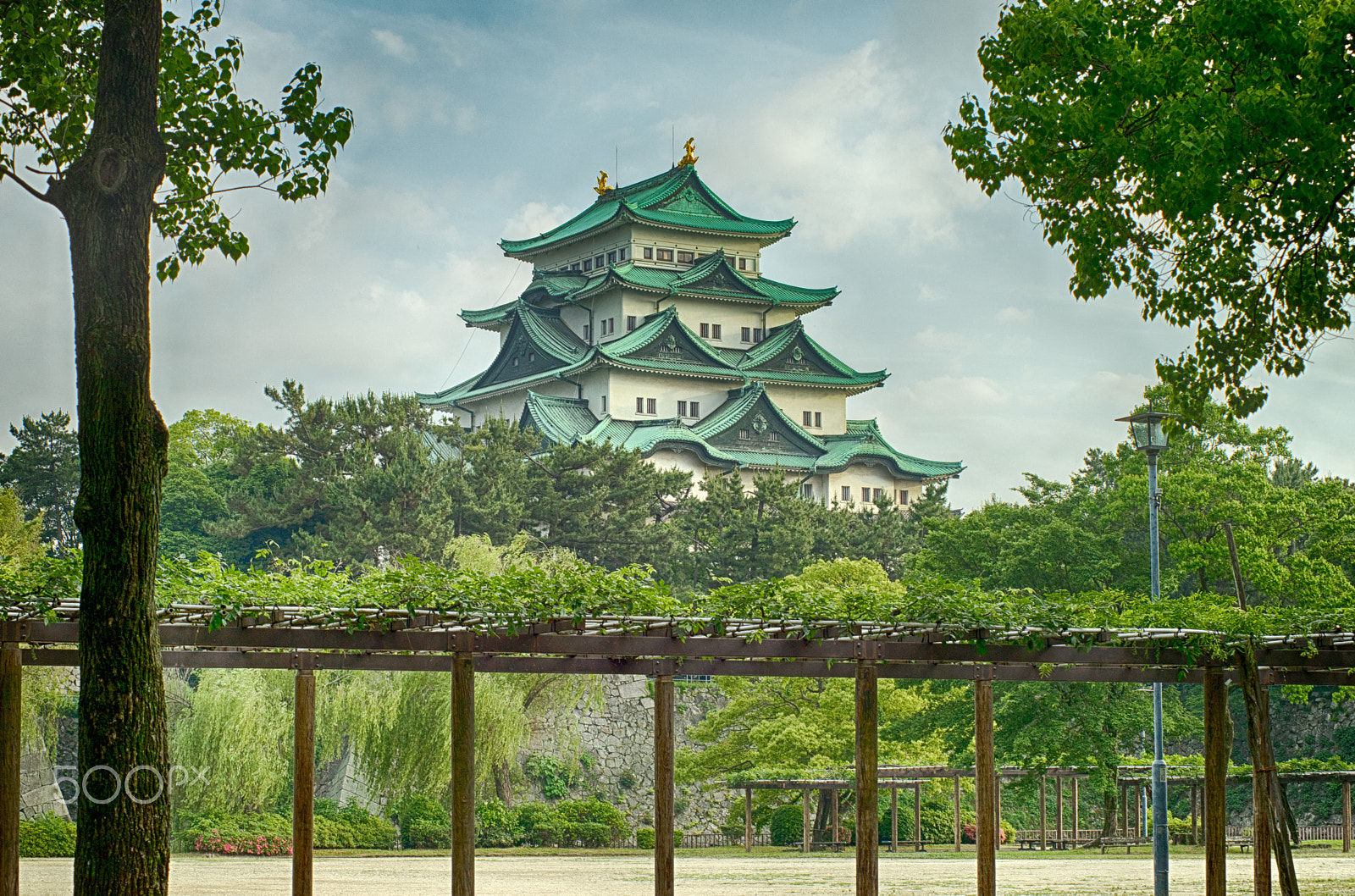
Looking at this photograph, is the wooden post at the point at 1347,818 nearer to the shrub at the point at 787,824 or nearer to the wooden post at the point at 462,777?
the shrub at the point at 787,824

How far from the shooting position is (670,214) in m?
51.7

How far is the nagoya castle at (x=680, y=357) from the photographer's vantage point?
1848 inches

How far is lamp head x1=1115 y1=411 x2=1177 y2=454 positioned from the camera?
15.9 m

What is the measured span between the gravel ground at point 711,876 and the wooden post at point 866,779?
743 centimetres

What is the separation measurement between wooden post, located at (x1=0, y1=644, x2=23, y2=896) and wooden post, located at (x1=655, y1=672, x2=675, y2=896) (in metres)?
4.34

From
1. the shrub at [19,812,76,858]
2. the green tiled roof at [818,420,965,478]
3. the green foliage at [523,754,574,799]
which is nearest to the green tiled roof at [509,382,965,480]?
the green tiled roof at [818,420,965,478]

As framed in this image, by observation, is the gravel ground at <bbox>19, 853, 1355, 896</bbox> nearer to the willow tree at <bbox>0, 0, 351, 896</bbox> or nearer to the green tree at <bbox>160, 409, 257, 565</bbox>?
the willow tree at <bbox>0, 0, 351, 896</bbox>

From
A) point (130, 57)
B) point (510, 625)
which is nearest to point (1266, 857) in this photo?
point (510, 625)

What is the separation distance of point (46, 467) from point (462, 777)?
36.8 meters

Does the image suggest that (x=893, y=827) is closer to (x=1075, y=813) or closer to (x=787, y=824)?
(x=787, y=824)

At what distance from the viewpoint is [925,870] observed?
71.7 ft

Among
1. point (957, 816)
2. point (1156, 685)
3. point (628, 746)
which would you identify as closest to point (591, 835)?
point (628, 746)

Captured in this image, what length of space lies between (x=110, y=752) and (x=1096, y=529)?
72.7ft

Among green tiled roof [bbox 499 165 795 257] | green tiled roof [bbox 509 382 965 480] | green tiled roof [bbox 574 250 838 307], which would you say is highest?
green tiled roof [bbox 499 165 795 257]
